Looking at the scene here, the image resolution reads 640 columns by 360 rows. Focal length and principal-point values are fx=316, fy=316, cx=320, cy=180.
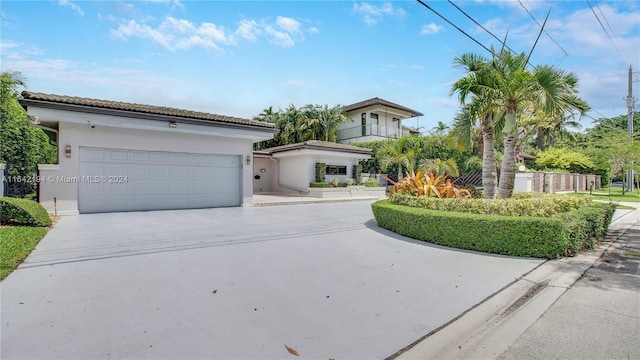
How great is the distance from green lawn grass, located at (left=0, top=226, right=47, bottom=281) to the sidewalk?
5671 millimetres

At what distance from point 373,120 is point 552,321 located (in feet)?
94.6

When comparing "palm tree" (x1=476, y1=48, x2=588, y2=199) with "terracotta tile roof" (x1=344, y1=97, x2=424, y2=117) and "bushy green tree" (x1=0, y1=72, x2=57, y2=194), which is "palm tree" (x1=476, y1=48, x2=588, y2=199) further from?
"terracotta tile roof" (x1=344, y1=97, x2=424, y2=117)

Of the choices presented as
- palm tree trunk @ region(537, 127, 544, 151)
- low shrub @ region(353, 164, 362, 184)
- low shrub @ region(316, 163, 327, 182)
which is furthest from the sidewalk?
palm tree trunk @ region(537, 127, 544, 151)

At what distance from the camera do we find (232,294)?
393 centimetres

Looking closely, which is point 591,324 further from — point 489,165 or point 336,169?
point 336,169

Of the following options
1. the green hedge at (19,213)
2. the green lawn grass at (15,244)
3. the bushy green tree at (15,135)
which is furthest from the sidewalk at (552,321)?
the bushy green tree at (15,135)

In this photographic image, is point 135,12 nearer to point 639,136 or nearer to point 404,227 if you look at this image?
point 404,227

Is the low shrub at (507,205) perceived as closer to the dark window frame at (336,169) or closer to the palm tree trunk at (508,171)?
the palm tree trunk at (508,171)

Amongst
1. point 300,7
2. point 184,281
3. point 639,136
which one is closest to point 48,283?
point 184,281

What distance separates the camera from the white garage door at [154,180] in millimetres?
10633

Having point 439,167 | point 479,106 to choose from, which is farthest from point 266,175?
point 479,106

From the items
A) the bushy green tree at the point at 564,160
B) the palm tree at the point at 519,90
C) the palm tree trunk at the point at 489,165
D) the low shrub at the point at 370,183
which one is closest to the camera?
the palm tree at the point at 519,90

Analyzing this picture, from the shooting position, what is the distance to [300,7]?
26.1 feet

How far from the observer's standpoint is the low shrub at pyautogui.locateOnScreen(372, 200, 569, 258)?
19.1 ft
